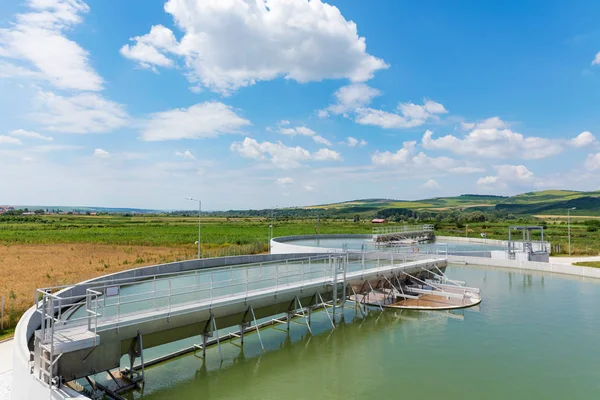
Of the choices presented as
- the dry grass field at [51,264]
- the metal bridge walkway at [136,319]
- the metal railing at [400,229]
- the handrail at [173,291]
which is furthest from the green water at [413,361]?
the metal railing at [400,229]

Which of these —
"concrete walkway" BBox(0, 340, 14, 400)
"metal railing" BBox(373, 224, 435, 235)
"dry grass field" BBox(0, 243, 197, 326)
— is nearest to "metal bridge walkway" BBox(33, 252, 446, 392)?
"concrete walkway" BBox(0, 340, 14, 400)

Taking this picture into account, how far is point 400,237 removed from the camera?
52.2 meters

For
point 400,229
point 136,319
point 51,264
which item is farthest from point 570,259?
point 51,264

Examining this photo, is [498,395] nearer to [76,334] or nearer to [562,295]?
[76,334]

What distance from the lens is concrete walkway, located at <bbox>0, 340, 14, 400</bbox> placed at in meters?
10.2

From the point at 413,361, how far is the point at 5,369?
40.1ft

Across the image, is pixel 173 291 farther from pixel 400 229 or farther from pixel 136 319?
pixel 400 229

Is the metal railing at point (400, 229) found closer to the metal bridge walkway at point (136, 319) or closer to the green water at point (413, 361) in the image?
the green water at point (413, 361)

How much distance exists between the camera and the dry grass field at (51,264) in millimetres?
20556

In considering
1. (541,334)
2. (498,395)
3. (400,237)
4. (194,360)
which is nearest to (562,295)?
(541,334)

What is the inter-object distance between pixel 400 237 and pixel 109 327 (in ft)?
147

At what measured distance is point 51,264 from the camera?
33.6 m

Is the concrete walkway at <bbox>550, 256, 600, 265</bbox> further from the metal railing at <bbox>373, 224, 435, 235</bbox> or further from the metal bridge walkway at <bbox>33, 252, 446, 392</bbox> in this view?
the metal bridge walkway at <bbox>33, 252, 446, 392</bbox>

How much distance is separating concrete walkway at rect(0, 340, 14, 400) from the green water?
320 centimetres
